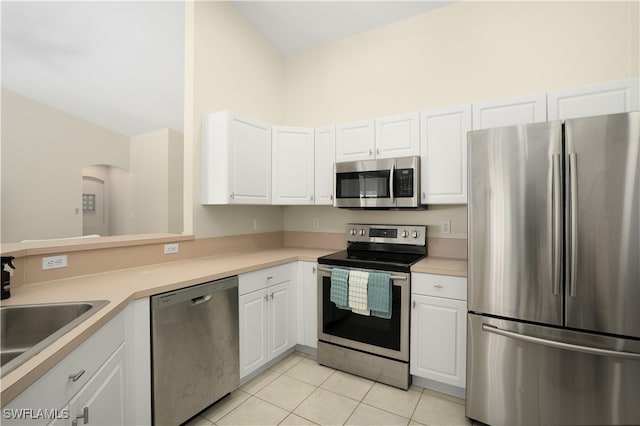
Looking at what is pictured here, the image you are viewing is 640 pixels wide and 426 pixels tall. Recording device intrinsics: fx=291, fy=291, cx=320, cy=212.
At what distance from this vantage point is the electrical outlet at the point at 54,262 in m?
1.65

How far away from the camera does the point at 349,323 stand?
2.31 metres

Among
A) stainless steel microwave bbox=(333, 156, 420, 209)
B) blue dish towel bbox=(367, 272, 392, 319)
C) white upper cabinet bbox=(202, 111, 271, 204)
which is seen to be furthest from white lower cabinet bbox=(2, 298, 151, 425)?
stainless steel microwave bbox=(333, 156, 420, 209)

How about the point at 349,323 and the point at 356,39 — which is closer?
the point at 349,323

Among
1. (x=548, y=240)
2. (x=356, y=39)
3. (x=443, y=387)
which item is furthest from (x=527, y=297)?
(x=356, y=39)

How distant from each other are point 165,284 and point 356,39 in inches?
116

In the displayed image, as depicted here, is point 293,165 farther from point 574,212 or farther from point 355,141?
point 574,212

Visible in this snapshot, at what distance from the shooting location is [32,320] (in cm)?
123

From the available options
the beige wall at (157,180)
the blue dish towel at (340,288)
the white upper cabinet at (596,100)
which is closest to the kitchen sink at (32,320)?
the blue dish towel at (340,288)

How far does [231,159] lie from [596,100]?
261cm

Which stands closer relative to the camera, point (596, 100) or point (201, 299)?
point (201, 299)

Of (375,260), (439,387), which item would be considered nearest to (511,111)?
(375,260)

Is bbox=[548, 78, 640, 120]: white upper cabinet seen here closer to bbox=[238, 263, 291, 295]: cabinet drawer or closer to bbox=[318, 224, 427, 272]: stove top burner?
bbox=[318, 224, 427, 272]: stove top burner

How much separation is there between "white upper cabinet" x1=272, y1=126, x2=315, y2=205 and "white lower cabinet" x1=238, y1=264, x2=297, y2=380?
2.39 ft

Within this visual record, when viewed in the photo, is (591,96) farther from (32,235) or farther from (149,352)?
(32,235)
